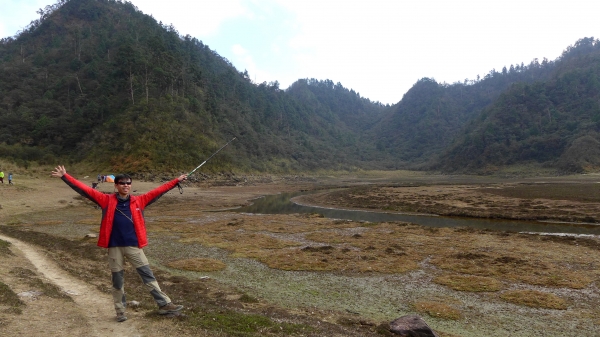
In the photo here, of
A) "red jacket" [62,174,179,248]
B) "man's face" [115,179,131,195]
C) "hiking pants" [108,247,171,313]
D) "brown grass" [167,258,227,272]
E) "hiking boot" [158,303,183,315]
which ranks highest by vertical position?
"man's face" [115,179,131,195]

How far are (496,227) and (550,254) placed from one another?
10.6 meters

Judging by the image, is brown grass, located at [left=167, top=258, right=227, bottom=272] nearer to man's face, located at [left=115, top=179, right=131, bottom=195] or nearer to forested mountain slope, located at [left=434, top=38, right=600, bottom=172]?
man's face, located at [left=115, top=179, right=131, bottom=195]

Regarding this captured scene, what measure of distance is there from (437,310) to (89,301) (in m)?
10.6

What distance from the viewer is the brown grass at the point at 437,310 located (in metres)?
10.4

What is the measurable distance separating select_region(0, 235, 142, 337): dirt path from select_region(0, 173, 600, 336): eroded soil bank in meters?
0.27

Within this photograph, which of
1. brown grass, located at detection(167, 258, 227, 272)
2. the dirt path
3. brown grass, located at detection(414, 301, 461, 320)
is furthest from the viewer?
brown grass, located at detection(167, 258, 227, 272)

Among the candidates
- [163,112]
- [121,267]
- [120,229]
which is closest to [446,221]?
[121,267]

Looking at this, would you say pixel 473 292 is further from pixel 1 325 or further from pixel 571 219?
pixel 571 219

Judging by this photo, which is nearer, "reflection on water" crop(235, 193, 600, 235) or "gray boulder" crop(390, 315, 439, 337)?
"gray boulder" crop(390, 315, 439, 337)

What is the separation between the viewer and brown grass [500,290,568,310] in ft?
36.8

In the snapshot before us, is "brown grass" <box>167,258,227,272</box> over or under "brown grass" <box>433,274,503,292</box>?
over

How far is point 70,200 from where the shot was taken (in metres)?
39.6

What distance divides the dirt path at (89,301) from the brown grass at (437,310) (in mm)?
8652

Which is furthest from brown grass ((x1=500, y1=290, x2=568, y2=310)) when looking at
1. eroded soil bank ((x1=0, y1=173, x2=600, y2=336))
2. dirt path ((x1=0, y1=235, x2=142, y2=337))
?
dirt path ((x1=0, y1=235, x2=142, y2=337))
